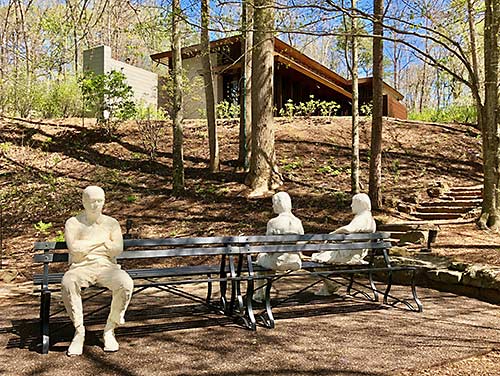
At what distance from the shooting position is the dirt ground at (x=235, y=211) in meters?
3.87

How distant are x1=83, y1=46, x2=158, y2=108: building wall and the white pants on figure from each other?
51.2ft

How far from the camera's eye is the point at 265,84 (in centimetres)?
1223

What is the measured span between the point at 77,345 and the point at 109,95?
13.2m

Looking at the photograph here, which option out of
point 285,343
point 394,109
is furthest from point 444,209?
point 394,109

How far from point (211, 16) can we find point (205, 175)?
5.92 metres

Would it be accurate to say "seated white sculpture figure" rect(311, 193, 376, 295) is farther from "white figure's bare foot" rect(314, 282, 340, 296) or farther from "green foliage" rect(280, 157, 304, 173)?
"green foliage" rect(280, 157, 304, 173)

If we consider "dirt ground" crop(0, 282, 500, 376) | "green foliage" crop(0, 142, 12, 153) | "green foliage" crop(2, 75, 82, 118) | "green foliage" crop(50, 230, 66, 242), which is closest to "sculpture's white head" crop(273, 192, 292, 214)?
"dirt ground" crop(0, 282, 500, 376)

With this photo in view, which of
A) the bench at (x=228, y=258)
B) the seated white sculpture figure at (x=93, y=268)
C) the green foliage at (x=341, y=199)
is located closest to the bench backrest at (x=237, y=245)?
the bench at (x=228, y=258)

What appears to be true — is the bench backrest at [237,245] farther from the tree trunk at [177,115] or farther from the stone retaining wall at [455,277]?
the tree trunk at [177,115]

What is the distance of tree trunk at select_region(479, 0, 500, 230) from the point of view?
8484 millimetres

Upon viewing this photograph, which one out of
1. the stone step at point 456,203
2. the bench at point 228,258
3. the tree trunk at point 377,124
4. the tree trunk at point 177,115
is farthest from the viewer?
the tree trunk at point 177,115

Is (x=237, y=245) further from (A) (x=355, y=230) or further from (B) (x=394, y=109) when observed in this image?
(B) (x=394, y=109)

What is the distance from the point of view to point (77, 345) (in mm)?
4008

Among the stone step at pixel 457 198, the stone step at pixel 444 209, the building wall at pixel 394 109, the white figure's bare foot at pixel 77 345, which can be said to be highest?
the building wall at pixel 394 109
